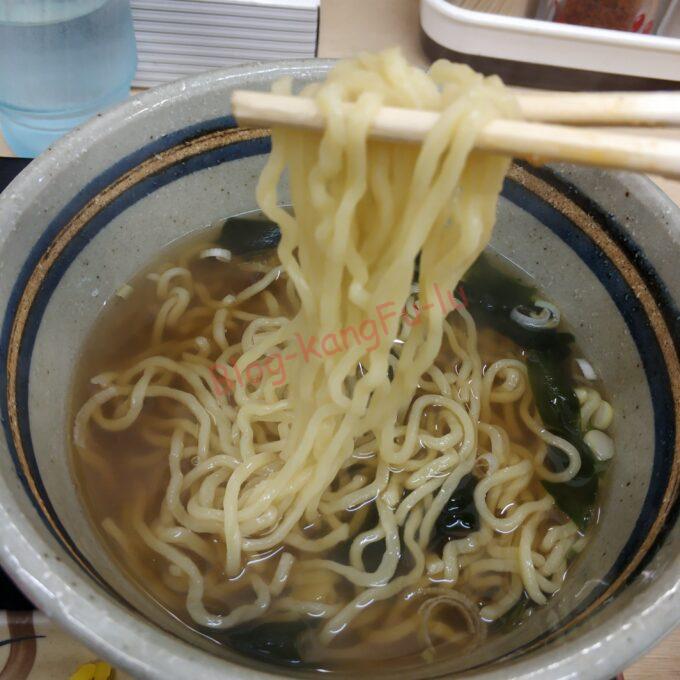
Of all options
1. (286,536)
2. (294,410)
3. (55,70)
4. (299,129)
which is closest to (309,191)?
(299,129)

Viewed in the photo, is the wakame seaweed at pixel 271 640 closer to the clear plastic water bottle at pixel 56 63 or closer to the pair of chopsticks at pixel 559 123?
the pair of chopsticks at pixel 559 123

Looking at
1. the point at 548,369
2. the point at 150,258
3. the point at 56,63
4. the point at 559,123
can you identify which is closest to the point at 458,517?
the point at 548,369

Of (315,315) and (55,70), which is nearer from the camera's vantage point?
(315,315)

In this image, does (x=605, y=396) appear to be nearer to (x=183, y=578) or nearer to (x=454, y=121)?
(x=454, y=121)

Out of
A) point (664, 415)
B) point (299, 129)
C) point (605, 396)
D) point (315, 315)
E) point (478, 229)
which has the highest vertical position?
point (299, 129)

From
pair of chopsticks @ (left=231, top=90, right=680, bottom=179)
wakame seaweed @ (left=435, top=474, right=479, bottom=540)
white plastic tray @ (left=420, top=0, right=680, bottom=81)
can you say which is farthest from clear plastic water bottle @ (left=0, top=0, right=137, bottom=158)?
wakame seaweed @ (left=435, top=474, right=479, bottom=540)

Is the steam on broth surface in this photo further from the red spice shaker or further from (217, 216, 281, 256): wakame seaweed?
the red spice shaker
